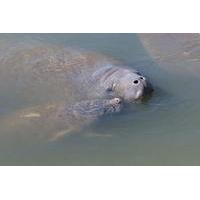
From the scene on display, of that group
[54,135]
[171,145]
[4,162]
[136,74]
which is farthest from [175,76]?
[4,162]

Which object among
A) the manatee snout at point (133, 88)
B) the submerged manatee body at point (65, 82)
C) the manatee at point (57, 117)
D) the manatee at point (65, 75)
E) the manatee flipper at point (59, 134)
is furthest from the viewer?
the manatee at point (65, 75)

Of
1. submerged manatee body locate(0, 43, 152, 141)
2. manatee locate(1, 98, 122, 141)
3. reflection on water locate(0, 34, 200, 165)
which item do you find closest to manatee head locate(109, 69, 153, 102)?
submerged manatee body locate(0, 43, 152, 141)

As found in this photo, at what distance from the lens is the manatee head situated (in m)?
8.20

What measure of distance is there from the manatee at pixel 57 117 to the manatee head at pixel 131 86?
0.34m

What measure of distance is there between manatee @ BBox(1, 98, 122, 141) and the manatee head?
0.34 meters

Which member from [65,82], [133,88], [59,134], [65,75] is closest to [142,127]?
[133,88]

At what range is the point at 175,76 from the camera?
935cm

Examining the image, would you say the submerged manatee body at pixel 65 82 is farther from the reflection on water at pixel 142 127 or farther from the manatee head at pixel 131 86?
the reflection on water at pixel 142 127

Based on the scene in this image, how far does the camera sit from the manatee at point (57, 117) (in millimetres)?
7371

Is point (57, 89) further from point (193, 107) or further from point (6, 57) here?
point (193, 107)

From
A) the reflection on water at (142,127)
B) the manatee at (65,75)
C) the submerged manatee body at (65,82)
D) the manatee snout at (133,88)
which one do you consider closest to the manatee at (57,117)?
the submerged manatee body at (65,82)
